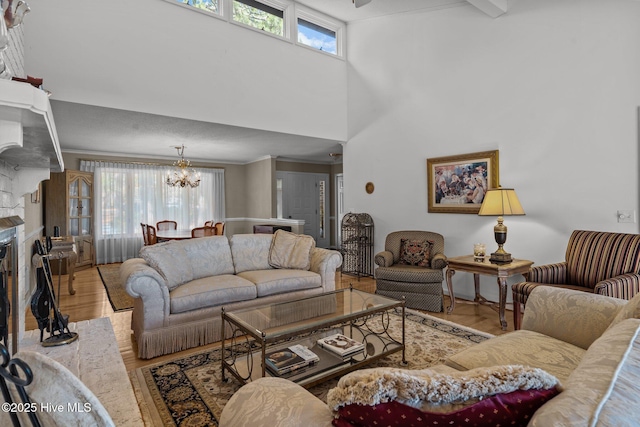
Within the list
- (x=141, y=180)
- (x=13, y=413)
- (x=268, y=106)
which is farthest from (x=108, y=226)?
(x=13, y=413)

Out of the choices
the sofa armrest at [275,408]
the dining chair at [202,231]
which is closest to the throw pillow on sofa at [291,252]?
the dining chair at [202,231]

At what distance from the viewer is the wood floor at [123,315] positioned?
2.79 meters

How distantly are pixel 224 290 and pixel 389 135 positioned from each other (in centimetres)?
340

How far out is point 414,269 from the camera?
3.92m

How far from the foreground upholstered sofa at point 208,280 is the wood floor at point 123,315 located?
0.12m

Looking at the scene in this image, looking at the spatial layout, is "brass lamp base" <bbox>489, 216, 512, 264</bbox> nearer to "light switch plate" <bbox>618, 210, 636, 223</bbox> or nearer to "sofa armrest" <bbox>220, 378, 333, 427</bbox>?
"light switch plate" <bbox>618, 210, 636, 223</bbox>

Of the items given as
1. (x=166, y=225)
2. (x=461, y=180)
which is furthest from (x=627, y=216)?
(x=166, y=225)

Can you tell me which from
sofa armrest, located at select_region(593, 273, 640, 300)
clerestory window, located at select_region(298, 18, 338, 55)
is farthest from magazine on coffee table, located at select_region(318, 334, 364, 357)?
clerestory window, located at select_region(298, 18, 338, 55)

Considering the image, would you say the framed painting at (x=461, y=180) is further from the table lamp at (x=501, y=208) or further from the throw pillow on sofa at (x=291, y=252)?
the throw pillow on sofa at (x=291, y=252)

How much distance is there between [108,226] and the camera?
6945mm

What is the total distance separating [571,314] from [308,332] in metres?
1.60

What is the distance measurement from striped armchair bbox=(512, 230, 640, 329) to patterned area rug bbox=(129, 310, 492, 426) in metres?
0.65

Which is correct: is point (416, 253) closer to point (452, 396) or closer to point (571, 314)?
point (571, 314)

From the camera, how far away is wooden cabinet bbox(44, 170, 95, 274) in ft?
19.2
